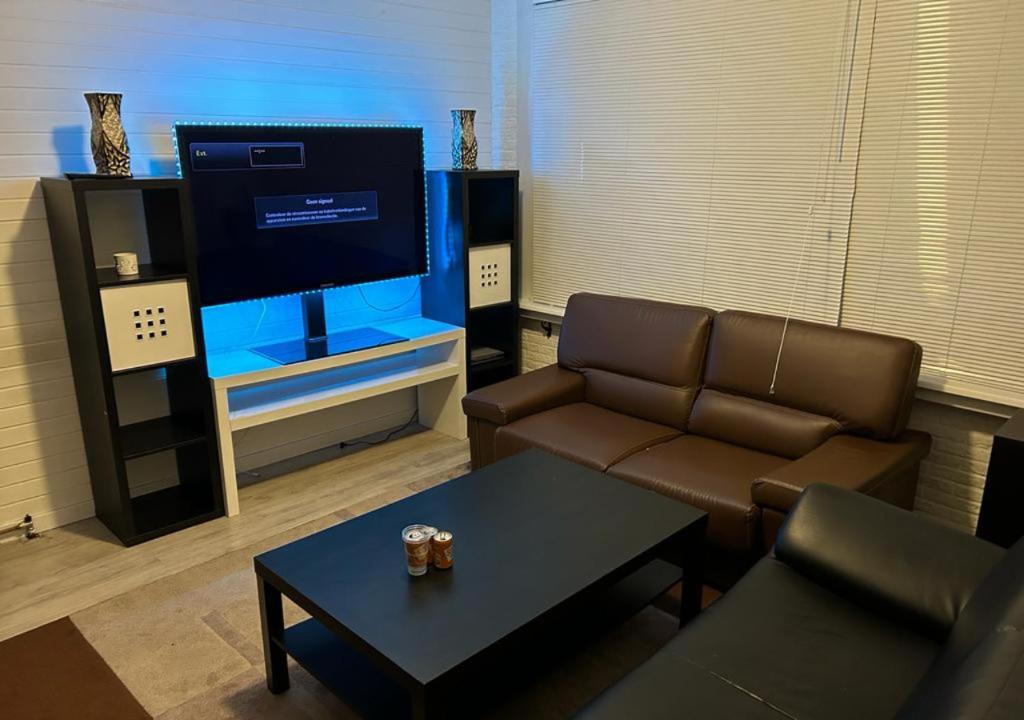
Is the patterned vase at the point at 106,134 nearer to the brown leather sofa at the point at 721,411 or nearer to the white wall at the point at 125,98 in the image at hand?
the white wall at the point at 125,98

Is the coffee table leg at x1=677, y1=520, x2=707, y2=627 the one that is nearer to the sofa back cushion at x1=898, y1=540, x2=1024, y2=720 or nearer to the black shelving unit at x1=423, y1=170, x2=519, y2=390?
the sofa back cushion at x1=898, y1=540, x2=1024, y2=720

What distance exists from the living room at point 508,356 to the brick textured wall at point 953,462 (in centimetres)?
2

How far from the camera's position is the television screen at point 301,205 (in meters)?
3.09

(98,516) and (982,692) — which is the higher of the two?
(982,692)

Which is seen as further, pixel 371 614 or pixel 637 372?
pixel 637 372

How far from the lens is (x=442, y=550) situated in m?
1.95

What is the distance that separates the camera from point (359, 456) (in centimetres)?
383

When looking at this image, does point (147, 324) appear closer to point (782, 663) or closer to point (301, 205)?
point (301, 205)

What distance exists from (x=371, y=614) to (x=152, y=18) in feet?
8.46

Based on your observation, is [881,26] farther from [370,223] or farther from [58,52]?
[58,52]

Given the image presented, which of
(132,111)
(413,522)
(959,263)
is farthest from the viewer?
(132,111)

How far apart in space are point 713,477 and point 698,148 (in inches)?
62.3

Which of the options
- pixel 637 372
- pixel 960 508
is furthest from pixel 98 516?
pixel 960 508

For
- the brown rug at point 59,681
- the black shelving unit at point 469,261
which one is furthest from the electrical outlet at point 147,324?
the black shelving unit at point 469,261
